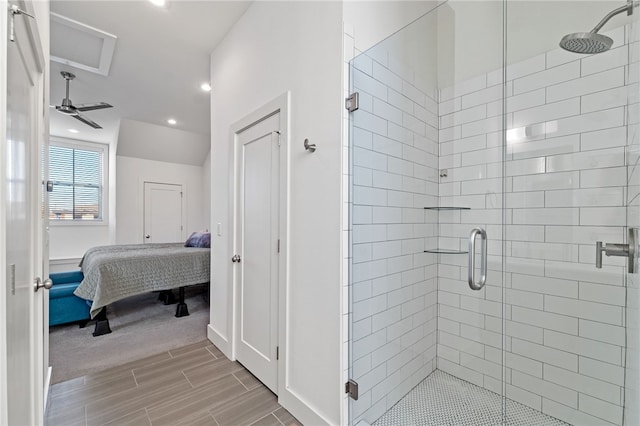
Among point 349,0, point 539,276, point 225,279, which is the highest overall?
point 349,0

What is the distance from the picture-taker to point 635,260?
1.31 meters

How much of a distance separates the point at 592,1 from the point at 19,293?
3.07 m

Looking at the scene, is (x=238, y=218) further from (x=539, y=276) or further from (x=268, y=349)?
(x=539, y=276)

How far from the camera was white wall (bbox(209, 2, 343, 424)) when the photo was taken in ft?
5.22

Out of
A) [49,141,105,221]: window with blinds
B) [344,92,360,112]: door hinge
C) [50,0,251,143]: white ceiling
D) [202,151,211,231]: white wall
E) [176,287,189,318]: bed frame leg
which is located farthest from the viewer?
[202,151,211,231]: white wall

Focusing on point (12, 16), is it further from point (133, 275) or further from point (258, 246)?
point (133, 275)

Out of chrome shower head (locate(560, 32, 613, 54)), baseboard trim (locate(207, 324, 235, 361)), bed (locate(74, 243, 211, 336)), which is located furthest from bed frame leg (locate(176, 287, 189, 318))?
chrome shower head (locate(560, 32, 613, 54))

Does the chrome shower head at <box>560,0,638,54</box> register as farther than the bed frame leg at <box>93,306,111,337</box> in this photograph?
No

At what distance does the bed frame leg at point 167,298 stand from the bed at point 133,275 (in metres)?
0.60

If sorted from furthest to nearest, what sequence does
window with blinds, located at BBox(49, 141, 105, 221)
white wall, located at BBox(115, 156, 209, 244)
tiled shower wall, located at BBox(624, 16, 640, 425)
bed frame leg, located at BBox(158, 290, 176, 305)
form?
white wall, located at BBox(115, 156, 209, 244), window with blinds, located at BBox(49, 141, 105, 221), bed frame leg, located at BBox(158, 290, 176, 305), tiled shower wall, located at BBox(624, 16, 640, 425)

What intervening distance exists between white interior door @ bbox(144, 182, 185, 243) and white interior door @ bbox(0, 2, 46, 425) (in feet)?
16.7

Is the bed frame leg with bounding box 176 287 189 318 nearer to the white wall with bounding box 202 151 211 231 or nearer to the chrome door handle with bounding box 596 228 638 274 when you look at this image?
the white wall with bounding box 202 151 211 231

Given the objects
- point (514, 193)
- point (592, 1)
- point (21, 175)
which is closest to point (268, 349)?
point (21, 175)

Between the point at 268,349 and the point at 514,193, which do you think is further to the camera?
the point at 268,349
